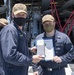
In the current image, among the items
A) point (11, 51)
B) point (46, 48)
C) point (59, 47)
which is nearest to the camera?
point (11, 51)

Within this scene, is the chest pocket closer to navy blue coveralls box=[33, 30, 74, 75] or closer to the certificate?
navy blue coveralls box=[33, 30, 74, 75]

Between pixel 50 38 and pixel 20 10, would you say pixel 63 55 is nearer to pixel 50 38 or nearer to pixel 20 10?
pixel 50 38

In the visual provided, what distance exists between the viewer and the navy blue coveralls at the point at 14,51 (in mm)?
2506

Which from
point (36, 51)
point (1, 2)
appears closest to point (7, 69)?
point (36, 51)

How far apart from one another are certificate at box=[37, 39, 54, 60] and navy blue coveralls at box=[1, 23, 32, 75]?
0.87 feet

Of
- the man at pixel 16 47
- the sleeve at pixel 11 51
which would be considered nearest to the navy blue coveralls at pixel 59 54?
the man at pixel 16 47

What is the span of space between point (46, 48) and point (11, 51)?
0.61 metres

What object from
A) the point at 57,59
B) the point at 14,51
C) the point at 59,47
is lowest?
the point at 57,59

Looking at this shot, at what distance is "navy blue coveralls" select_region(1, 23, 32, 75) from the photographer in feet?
8.22

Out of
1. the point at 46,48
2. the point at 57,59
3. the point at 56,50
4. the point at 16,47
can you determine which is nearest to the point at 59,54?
the point at 56,50

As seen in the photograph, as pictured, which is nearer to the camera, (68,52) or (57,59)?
(57,59)

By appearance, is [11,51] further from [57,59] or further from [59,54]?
[59,54]

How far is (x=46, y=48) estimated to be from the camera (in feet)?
9.86

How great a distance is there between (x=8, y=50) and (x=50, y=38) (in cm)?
85
